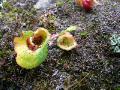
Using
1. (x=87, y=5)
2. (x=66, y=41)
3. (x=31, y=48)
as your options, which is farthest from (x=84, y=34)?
(x=31, y=48)

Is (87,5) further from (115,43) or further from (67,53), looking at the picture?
(67,53)

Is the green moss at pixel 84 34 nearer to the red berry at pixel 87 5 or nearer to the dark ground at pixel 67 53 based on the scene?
the dark ground at pixel 67 53

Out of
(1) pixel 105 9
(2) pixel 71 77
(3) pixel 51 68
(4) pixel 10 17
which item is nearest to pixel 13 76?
(3) pixel 51 68

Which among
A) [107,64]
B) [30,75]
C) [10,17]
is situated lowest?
[107,64]

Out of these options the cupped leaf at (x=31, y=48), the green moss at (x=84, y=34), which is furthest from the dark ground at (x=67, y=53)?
the cupped leaf at (x=31, y=48)

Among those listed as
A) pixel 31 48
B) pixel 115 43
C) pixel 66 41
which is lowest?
pixel 115 43

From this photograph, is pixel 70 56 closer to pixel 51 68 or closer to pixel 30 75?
pixel 51 68

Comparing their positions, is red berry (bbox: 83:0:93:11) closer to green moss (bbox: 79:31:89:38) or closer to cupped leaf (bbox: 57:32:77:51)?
green moss (bbox: 79:31:89:38)
